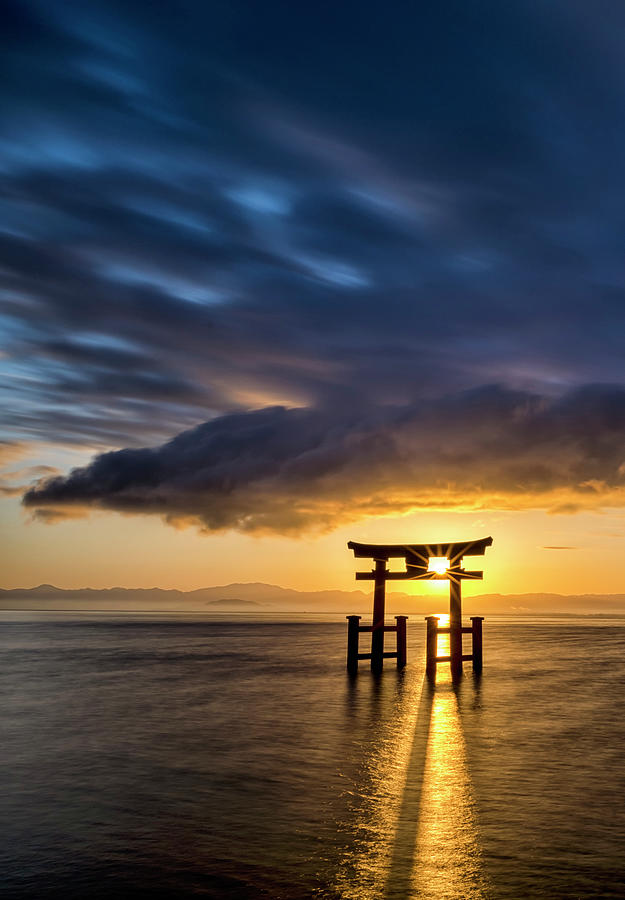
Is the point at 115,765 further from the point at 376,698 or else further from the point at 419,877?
the point at 376,698

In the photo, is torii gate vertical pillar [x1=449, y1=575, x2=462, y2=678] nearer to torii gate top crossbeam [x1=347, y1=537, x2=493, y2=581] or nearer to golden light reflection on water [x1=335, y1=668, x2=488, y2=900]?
torii gate top crossbeam [x1=347, y1=537, x2=493, y2=581]

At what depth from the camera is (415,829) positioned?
30.8 ft

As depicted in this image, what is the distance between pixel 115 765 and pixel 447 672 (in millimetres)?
20398

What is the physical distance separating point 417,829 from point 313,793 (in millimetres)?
2504

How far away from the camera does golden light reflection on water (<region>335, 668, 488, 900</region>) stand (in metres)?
7.47

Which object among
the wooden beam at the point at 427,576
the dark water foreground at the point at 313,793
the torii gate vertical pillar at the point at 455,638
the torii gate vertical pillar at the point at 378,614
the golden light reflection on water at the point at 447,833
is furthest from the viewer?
the torii gate vertical pillar at the point at 378,614

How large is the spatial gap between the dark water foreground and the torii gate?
218 centimetres

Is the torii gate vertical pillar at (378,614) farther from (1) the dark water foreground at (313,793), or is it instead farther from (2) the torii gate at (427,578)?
(1) the dark water foreground at (313,793)

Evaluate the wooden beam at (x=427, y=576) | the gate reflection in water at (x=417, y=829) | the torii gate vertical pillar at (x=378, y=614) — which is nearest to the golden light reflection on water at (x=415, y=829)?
the gate reflection in water at (x=417, y=829)

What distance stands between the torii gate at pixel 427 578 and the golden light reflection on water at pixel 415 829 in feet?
36.3

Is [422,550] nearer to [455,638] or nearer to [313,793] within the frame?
[455,638]

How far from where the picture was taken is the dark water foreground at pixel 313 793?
7.82m

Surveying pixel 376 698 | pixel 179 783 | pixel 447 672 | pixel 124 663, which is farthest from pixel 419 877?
pixel 124 663

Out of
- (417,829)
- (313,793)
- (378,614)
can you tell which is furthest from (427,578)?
(417,829)
